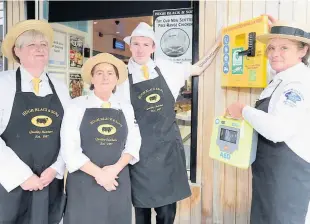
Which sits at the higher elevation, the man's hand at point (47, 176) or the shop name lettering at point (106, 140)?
the shop name lettering at point (106, 140)

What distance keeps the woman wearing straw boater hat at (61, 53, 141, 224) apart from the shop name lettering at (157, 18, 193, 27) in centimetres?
107

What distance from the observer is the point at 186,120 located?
9.62 feet

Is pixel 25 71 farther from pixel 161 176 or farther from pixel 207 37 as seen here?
pixel 207 37

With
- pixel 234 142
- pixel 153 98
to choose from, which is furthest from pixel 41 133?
pixel 234 142

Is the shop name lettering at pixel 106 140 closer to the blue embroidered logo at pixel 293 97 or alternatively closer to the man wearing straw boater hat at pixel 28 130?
the man wearing straw boater hat at pixel 28 130

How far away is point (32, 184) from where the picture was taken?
6.16ft

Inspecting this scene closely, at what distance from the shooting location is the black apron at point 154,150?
2135 millimetres

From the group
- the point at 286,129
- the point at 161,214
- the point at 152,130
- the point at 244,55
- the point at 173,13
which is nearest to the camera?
the point at 286,129

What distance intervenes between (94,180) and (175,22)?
5.22 ft

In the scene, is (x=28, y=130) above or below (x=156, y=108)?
below

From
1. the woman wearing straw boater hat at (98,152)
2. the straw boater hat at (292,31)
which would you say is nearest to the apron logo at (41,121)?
the woman wearing straw boater hat at (98,152)

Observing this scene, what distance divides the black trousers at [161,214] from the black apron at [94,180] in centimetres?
39

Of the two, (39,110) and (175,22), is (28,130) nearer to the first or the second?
(39,110)

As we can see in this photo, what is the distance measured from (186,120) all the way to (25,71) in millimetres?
1440
